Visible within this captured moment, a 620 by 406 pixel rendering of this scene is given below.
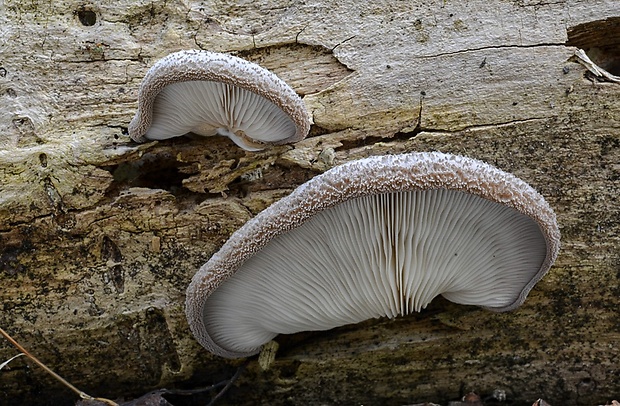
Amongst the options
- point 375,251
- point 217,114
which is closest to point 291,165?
point 217,114

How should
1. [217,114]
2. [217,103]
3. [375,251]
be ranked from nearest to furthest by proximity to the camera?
[375,251], [217,103], [217,114]

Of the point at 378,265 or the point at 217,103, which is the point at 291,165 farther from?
the point at 378,265

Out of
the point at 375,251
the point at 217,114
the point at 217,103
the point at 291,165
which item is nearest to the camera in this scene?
the point at 375,251

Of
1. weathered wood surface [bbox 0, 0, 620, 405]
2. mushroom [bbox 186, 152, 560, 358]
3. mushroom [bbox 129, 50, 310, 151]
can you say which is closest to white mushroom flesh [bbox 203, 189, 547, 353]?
mushroom [bbox 186, 152, 560, 358]

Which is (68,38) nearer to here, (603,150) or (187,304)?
(187,304)

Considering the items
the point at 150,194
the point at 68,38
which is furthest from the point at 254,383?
the point at 68,38

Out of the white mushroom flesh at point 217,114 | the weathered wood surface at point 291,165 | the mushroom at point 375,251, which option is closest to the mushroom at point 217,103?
the white mushroom flesh at point 217,114

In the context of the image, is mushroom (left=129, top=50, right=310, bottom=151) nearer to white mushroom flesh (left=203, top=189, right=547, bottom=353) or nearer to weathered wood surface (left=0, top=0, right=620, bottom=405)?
weathered wood surface (left=0, top=0, right=620, bottom=405)
